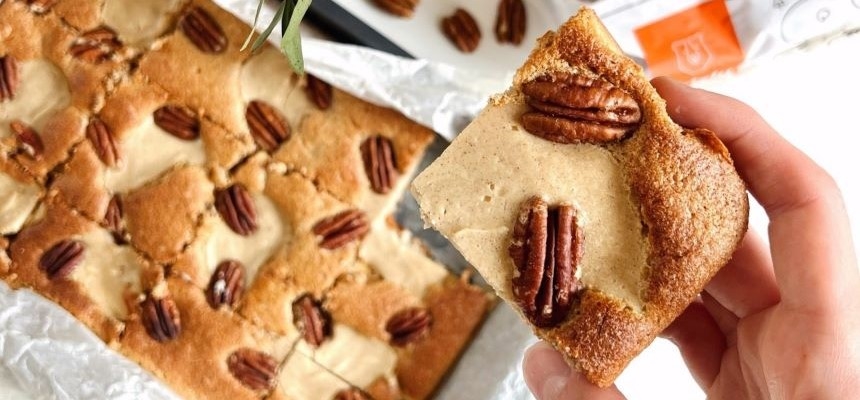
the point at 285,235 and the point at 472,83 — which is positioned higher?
the point at 472,83

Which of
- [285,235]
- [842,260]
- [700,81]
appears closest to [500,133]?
[842,260]

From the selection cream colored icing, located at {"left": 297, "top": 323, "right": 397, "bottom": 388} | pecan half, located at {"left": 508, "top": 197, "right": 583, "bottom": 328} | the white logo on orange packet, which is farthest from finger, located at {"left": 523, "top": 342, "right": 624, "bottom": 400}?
the white logo on orange packet

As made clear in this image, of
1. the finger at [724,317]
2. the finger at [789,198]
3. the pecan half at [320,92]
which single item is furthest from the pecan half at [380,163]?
the finger at [724,317]

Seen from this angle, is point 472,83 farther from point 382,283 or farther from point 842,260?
point 842,260

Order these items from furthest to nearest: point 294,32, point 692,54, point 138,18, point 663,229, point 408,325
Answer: point 692,54
point 138,18
point 408,325
point 294,32
point 663,229

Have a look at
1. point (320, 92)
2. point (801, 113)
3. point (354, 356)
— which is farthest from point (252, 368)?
point (801, 113)

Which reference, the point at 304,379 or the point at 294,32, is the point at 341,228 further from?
the point at 294,32
